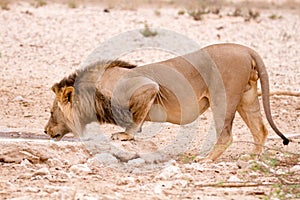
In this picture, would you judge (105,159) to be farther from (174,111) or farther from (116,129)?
(116,129)

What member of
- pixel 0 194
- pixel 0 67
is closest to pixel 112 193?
pixel 0 194

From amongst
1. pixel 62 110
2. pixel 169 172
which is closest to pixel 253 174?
pixel 169 172

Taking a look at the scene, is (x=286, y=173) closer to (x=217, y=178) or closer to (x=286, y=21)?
(x=217, y=178)

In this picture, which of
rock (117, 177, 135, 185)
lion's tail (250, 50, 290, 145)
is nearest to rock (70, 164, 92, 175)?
rock (117, 177, 135, 185)

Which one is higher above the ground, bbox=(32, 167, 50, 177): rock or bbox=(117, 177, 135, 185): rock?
bbox=(32, 167, 50, 177): rock

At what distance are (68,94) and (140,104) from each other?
86 cm

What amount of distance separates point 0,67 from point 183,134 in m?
5.24

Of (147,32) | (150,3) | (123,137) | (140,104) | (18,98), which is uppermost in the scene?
(140,104)

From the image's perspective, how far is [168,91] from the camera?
8.39m

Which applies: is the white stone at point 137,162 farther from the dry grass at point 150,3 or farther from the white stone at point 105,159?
the dry grass at point 150,3

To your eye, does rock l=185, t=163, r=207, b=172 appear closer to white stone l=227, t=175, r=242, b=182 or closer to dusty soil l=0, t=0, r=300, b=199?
dusty soil l=0, t=0, r=300, b=199

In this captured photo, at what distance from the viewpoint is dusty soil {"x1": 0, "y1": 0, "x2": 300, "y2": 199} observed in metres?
6.08

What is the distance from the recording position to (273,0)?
117 ft

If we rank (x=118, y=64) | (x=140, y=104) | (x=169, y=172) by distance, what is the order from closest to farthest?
(x=169, y=172) → (x=140, y=104) → (x=118, y=64)
